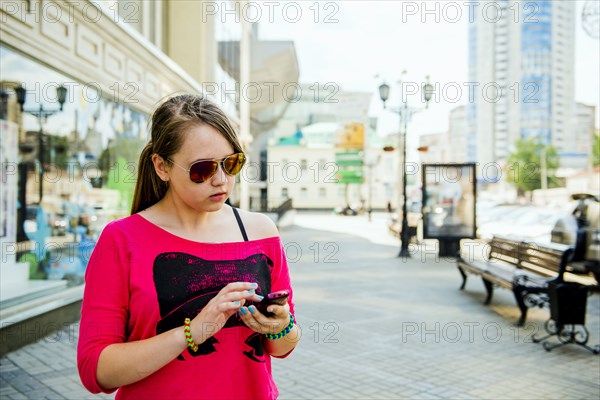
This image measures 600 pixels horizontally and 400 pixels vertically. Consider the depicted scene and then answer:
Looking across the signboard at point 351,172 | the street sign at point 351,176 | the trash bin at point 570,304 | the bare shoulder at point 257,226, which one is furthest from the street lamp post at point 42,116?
the street sign at point 351,176

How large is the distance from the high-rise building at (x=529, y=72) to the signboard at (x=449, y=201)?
129 metres

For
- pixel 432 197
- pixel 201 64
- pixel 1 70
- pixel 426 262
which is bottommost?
pixel 426 262

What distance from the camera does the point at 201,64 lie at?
17.5 meters

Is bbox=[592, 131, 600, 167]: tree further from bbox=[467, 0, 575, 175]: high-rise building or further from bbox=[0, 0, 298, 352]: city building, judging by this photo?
bbox=[467, 0, 575, 175]: high-rise building

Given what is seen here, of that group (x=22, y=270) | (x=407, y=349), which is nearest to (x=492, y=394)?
(x=407, y=349)

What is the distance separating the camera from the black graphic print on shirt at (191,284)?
5.69 feet

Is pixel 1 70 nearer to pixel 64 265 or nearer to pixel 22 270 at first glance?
pixel 22 270

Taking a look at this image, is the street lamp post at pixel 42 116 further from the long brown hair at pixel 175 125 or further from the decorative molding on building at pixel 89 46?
the long brown hair at pixel 175 125

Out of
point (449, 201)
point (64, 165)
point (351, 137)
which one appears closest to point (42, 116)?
point (64, 165)

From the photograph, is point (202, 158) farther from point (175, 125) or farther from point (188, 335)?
point (188, 335)

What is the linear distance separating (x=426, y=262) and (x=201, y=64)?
8421 millimetres

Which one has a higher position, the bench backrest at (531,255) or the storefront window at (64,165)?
the storefront window at (64,165)

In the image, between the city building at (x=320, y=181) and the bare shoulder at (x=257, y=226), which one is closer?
the bare shoulder at (x=257, y=226)

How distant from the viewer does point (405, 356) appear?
6.39 m
